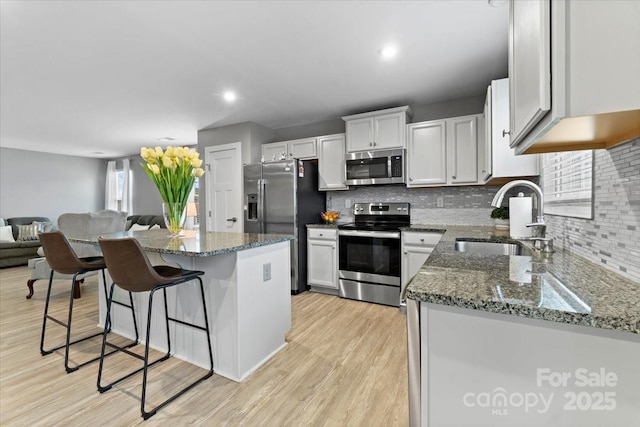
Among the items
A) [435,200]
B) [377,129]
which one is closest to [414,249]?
[435,200]

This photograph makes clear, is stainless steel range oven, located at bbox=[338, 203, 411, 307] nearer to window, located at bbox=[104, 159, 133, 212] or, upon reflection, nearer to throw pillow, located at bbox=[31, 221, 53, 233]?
throw pillow, located at bbox=[31, 221, 53, 233]

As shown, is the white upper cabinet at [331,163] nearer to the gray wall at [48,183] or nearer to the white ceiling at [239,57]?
the white ceiling at [239,57]

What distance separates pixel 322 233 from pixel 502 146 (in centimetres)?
213

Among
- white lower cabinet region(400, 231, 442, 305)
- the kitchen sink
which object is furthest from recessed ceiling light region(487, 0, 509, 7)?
white lower cabinet region(400, 231, 442, 305)

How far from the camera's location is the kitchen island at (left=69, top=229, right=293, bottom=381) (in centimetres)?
187

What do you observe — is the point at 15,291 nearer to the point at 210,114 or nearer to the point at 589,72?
the point at 210,114

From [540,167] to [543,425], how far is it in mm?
2095

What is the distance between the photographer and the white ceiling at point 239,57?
6.42ft

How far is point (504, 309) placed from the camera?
2.36ft

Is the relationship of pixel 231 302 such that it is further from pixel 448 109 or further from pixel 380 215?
pixel 448 109

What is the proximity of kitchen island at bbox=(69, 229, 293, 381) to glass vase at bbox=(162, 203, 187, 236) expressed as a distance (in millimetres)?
268

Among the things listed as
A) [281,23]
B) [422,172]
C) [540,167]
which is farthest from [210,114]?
[540,167]

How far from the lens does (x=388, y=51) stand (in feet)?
8.02

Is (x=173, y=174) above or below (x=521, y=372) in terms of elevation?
above
